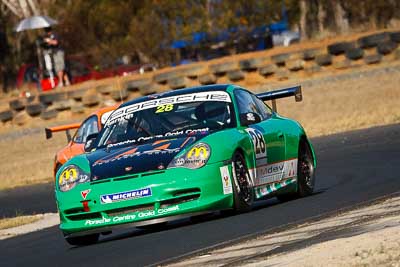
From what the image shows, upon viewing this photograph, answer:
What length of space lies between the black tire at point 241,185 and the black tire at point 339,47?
1902 cm

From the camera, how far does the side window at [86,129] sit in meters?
19.9

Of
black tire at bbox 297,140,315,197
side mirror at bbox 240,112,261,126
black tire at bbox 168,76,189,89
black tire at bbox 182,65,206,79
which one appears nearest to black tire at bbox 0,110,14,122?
black tire at bbox 168,76,189,89

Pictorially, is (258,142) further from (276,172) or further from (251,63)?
(251,63)

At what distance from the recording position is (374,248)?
7832 millimetres

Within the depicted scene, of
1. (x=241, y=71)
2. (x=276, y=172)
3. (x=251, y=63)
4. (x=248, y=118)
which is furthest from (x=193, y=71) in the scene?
(x=248, y=118)

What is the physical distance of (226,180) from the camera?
11008mm

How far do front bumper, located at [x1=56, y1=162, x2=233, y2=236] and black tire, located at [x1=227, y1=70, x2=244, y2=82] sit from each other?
20.0 m

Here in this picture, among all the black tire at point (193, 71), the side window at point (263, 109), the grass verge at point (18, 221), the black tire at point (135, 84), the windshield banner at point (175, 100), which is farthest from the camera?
the black tire at point (135, 84)

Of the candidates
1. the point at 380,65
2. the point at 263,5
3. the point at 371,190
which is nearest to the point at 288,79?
the point at 380,65

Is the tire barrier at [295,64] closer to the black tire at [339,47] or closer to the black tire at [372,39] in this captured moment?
the black tire at [339,47]

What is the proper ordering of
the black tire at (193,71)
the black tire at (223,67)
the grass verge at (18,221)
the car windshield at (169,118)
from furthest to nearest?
the black tire at (193,71), the black tire at (223,67), the grass verge at (18,221), the car windshield at (169,118)

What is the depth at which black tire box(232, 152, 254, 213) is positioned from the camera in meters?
11.1

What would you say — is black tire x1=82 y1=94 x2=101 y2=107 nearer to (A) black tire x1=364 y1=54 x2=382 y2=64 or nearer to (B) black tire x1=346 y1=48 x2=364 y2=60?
(B) black tire x1=346 y1=48 x2=364 y2=60

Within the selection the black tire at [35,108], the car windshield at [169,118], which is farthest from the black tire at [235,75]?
the car windshield at [169,118]
